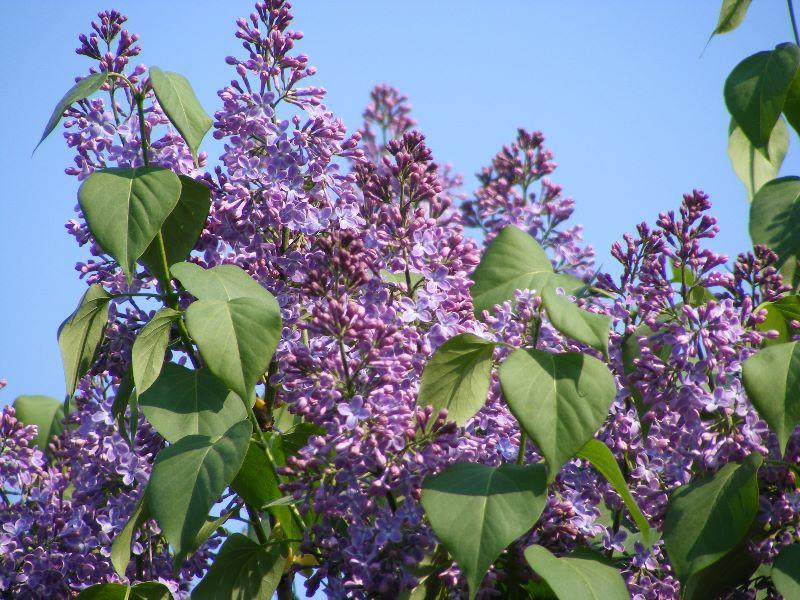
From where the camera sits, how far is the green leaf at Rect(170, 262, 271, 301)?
153 cm

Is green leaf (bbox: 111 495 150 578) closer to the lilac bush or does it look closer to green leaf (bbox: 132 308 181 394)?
the lilac bush

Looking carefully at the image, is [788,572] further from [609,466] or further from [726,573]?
[609,466]

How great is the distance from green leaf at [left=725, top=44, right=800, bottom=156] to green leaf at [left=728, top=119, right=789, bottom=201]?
0.23 meters

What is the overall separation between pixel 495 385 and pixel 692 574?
0.41m

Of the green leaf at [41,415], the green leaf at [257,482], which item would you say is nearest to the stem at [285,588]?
the green leaf at [257,482]

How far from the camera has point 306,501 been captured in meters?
1.43

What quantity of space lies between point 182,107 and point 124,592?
32.0 inches

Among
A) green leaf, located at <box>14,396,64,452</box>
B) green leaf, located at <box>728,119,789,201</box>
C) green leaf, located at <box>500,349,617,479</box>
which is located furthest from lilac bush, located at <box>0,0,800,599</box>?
green leaf, located at <box>14,396,64,452</box>

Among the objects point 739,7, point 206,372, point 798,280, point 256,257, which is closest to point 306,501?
point 206,372

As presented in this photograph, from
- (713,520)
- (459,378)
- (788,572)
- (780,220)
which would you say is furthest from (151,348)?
(780,220)

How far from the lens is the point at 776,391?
1.38 meters

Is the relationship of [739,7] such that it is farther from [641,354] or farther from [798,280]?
[641,354]

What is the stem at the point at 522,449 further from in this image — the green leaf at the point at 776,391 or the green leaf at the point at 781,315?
the green leaf at the point at 781,315

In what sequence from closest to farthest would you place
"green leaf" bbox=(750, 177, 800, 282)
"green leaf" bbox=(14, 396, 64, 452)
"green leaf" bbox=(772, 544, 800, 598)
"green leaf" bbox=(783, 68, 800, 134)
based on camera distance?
"green leaf" bbox=(772, 544, 800, 598), "green leaf" bbox=(750, 177, 800, 282), "green leaf" bbox=(783, 68, 800, 134), "green leaf" bbox=(14, 396, 64, 452)
